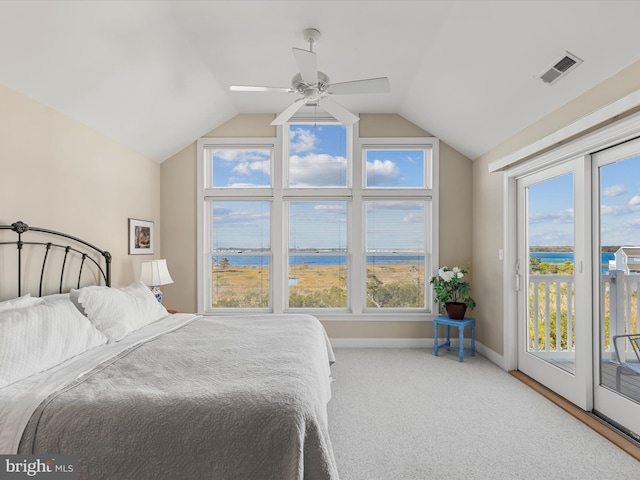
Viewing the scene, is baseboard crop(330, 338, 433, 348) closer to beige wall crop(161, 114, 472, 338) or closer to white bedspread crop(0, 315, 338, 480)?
beige wall crop(161, 114, 472, 338)

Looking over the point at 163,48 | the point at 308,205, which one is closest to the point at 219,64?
the point at 163,48

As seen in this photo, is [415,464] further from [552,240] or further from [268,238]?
[268,238]

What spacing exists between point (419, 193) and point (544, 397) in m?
2.55

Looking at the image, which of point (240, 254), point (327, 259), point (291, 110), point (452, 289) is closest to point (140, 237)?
point (240, 254)

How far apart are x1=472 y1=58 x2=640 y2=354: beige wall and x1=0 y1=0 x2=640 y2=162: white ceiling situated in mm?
118

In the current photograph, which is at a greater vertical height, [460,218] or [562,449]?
[460,218]

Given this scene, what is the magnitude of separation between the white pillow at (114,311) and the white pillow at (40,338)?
0.21 m

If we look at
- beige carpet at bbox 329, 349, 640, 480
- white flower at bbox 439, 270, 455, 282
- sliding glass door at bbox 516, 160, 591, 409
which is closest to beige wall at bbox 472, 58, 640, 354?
sliding glass door at bbox 516, 160, 591, 409

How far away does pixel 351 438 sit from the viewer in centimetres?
251

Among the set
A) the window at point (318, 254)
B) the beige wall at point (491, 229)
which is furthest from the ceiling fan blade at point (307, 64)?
the window at point (318, 254)

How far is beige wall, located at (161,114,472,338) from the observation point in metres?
4.73

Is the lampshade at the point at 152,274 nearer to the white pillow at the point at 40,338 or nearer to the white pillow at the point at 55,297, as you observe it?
the white pillow at the point at 55,297

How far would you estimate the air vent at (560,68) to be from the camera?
2.47 meters

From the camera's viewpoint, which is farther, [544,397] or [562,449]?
[544,397]
